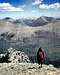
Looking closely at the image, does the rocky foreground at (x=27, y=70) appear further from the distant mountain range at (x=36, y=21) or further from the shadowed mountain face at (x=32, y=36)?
the distant mountain range at (x=36, y=21)

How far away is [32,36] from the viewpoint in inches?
1433

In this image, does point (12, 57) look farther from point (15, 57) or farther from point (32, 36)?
point (32, 36)

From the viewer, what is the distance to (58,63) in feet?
102

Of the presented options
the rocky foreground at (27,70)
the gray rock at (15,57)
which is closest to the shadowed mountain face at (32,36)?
the gray rock at (15,57)

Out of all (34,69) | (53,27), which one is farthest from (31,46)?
(34,69)

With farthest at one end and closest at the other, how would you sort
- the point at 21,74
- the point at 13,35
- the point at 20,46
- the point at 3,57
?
the point at 13,35
the point at 20,46
the point at 3,57
the point at 21,74

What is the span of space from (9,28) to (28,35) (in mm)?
1957

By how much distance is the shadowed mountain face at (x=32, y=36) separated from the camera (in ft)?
112

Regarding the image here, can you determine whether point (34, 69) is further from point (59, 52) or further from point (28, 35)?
point (28, 35)

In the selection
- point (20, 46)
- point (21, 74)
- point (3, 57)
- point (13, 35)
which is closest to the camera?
point (21, 74)

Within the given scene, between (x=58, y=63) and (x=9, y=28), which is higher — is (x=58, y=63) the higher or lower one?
the lower one

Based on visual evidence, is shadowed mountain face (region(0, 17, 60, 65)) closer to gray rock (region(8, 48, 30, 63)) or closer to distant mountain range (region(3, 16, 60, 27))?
distant mountain range (region(3, 16, 60, 27))

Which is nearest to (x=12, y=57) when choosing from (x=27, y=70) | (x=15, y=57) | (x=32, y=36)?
(x=15, y=57)

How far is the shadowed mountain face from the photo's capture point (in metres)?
34.1
